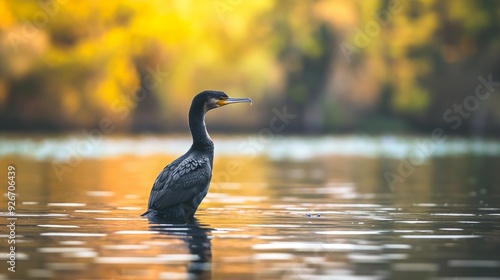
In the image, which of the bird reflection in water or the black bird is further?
the black bird

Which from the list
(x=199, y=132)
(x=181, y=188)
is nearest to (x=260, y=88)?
(x=199, y=132)

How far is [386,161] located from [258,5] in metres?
23.1

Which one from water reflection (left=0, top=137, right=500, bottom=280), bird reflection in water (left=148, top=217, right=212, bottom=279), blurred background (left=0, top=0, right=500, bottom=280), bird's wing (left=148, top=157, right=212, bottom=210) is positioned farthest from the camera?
blurred background (left=0, top=0, right=500, bottom=280)

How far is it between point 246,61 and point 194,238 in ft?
134

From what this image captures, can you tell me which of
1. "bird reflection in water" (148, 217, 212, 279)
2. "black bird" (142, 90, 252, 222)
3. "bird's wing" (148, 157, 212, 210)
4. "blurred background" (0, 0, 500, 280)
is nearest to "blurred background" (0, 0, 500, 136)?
"blurred background" (0, 0, 500, 280)

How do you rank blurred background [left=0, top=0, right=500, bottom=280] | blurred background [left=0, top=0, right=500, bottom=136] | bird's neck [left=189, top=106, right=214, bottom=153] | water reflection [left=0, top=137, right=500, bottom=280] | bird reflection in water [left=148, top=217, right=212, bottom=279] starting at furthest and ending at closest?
blurred background [left=0, top=0, right=500, bottom=136] → blurred background [left=0, top=0, right=500, bottom=280] → bird's neck [left=189, top=106, right=214, bottom=153] → water reflection [left=0, top=137, right=500, bottom=280] → bird reflection in water [left=148, top=217, right=212, bottom=279]

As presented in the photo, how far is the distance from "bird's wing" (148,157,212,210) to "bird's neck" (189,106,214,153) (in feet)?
1.81

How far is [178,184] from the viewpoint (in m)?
12.7

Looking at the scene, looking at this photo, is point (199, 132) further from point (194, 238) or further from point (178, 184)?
point (194, 238)

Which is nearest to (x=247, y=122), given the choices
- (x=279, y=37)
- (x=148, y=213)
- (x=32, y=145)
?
(x=279, y=37)

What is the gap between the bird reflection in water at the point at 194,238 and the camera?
28.8 feet

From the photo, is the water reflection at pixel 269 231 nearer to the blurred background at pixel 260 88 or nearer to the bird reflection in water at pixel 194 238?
the bird reflection in water at pixel 194 238

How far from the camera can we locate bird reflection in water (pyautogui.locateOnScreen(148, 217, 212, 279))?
877 cm

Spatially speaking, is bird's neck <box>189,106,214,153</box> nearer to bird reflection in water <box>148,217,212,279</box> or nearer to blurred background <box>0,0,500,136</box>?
bird reflection in water <box>148,217,212,279</box>
